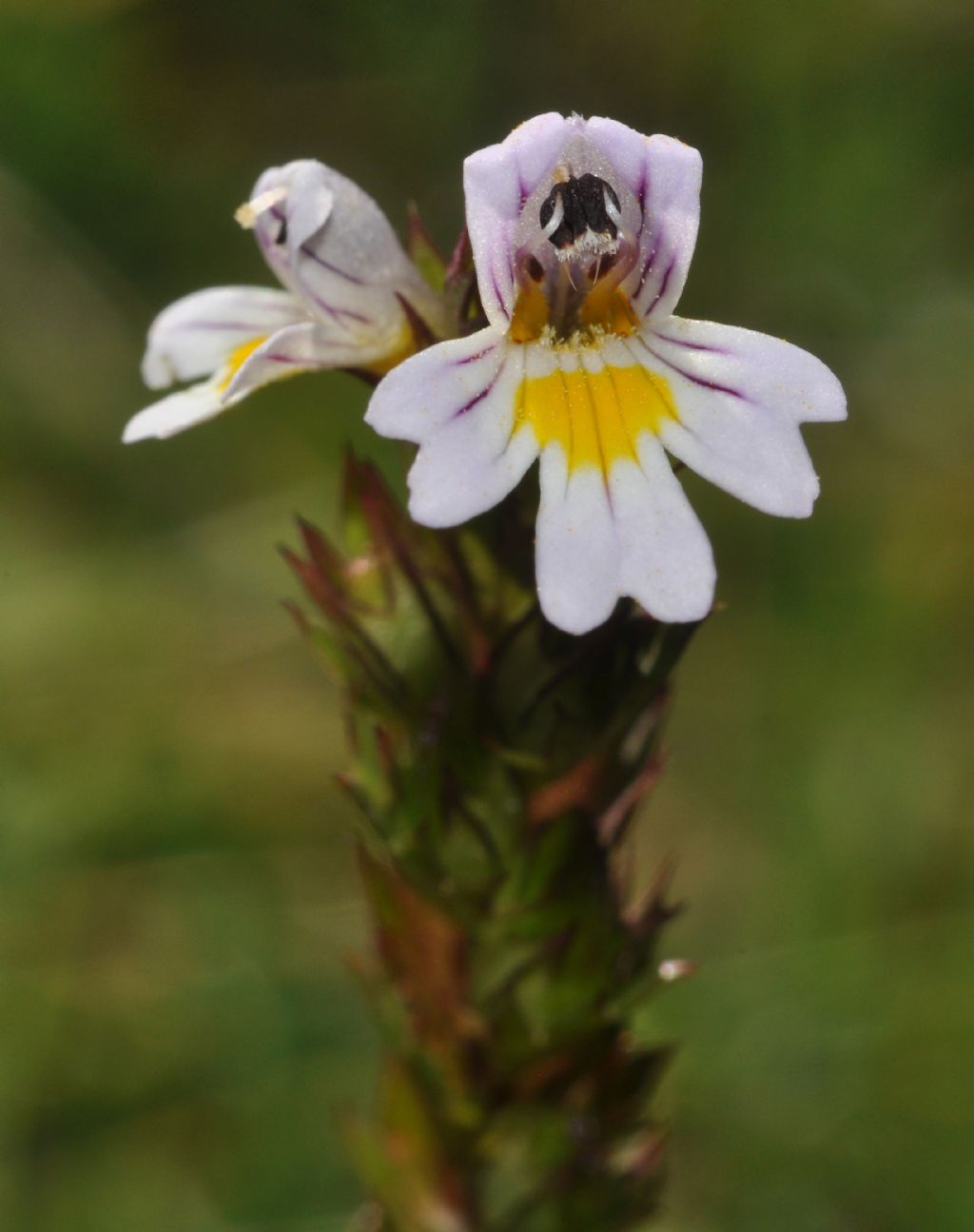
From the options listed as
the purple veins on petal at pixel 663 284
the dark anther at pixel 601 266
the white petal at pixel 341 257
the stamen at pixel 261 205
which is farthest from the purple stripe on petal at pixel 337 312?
the purple veins on petal at pixel 663 284

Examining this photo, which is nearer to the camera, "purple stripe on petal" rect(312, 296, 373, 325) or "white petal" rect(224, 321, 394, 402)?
"white petal" rect(224, 321, 394, 402)

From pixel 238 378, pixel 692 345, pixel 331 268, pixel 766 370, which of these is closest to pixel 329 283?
pixel 331 268

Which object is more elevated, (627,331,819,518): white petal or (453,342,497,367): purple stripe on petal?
(453,342,497,367): purple stripe on petal

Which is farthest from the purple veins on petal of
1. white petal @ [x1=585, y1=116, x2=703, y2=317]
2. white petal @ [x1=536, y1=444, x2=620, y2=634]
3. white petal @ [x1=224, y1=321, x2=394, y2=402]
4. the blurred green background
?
the blurred green background

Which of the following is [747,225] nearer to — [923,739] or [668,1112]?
[923,739]

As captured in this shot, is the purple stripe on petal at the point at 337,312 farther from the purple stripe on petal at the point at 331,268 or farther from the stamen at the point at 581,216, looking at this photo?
the stamen at the point at 581,216

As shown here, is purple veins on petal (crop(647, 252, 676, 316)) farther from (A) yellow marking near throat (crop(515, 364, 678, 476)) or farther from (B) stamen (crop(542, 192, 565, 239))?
(B) stamen (crop(542, 192, 565, 239))

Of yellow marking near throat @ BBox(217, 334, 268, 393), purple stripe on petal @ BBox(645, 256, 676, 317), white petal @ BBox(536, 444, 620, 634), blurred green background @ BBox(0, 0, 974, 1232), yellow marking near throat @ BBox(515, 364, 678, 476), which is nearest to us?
→ white petal @ BBox(536, 444, 620, 634)
